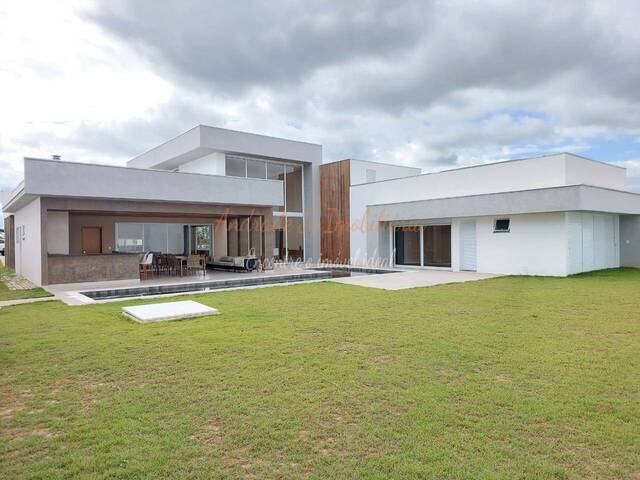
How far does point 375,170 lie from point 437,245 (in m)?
7.41

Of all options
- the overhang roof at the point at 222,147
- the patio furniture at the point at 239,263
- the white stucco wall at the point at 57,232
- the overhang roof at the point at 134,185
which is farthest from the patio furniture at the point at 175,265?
the overhang roof at the point at 222,147

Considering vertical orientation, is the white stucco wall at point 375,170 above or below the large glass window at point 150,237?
above

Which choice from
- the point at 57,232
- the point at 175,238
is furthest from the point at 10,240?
the point at 57,232

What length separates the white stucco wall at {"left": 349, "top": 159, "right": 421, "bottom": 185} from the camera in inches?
990

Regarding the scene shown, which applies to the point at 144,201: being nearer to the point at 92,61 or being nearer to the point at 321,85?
the point at 92,61

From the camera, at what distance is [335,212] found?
25812 millimetres

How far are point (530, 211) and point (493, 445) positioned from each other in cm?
1501

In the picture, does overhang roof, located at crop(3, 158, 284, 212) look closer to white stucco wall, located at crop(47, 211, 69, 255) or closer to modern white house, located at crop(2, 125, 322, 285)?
modern white house, located at crop(2, 125, 322, 285)

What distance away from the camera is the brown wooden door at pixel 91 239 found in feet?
69.6

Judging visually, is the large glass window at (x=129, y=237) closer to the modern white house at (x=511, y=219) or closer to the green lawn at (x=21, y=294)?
the green lawn at (x=21, y=294)

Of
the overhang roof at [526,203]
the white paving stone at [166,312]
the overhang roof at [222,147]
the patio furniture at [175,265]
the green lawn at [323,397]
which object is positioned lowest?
the green lawn at [323,397]

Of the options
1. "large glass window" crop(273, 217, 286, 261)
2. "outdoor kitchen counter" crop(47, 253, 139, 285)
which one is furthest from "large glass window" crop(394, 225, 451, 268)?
"outdoor kitchen counter" crop(47, 253, 139, 285)

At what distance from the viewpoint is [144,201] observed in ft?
55.3

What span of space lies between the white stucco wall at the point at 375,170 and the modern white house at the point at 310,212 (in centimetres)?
9
